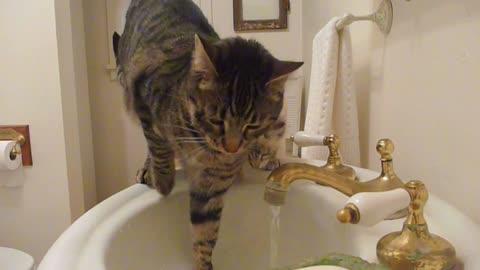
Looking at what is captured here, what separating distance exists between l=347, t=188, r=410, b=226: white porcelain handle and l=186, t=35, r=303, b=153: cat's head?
0.31 meters

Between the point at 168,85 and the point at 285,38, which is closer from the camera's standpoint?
the point at 168,85

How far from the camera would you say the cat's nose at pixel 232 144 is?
2.12ft

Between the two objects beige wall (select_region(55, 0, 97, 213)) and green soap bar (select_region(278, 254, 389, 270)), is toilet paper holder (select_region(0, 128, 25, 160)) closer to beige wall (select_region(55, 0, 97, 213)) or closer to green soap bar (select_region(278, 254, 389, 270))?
beige wall (select_region(55, 0, 97, 213))

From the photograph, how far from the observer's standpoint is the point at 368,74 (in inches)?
34.0

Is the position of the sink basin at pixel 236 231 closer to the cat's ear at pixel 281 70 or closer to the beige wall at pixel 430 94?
the beige wall at pixel 430 94

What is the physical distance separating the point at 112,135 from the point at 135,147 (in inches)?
4.9

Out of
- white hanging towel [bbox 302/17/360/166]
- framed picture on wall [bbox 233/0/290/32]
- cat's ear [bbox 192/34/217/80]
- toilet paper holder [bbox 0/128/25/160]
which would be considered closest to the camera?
cat's ear [bbox 192/34/217/80]

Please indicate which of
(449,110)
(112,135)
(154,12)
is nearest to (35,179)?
(112,135)

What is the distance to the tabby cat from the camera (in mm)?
634

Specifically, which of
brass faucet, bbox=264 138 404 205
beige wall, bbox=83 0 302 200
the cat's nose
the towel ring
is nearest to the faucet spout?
brass faucet, bbox=264 138 404 205

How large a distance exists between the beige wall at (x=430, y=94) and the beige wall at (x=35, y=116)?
1090mm

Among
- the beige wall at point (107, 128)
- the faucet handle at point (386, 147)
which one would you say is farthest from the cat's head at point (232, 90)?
the beige wall at point (107, 128)

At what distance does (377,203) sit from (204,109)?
36 cm

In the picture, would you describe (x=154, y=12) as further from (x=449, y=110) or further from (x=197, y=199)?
(x=449, y=110)
